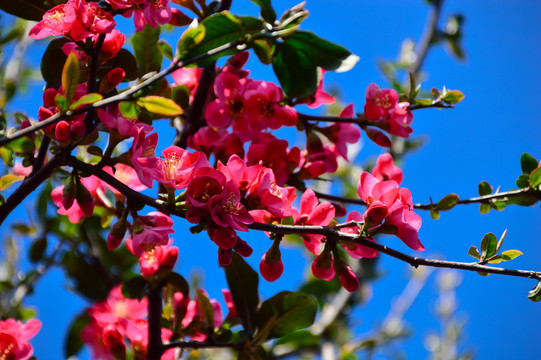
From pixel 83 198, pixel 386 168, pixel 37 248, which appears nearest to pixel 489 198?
pixel 386 168

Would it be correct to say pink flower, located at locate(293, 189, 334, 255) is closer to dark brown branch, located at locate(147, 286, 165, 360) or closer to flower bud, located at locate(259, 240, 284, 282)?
flower bud, located at locate(259, 240, 284, 282)

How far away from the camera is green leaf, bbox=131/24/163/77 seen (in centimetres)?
108

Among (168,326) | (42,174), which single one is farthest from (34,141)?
(168,326)

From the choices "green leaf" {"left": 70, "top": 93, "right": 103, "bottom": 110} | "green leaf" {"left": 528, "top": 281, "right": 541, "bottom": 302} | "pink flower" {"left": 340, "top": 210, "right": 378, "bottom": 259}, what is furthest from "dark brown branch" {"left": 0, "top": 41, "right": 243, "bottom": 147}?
"green leaf" {"left": 528, "top": 281, "right": 541, "bottom": 302}

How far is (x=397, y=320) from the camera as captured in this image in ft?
9.24

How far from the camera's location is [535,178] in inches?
40.6

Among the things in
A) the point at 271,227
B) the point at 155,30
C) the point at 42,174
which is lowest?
the point at 271,227

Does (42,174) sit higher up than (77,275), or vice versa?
(77,275)

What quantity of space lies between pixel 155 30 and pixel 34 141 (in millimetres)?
325

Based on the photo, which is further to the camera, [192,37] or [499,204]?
[499,204]

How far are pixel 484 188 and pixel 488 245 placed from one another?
1.00ft

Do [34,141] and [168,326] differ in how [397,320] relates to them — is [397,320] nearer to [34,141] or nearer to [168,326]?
[168,326]

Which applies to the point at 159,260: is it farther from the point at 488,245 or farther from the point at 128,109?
the point at 488,245

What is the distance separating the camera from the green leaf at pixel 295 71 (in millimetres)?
943
